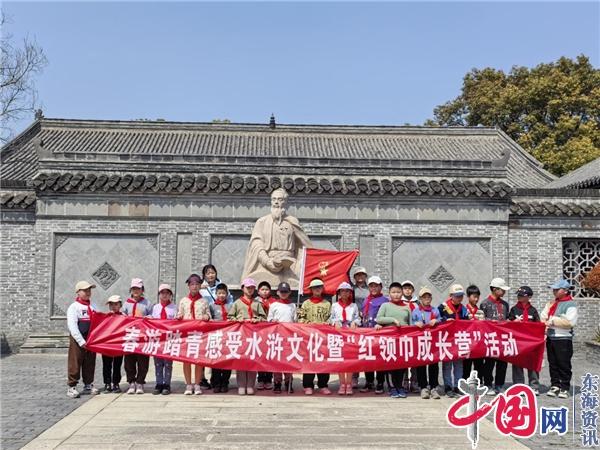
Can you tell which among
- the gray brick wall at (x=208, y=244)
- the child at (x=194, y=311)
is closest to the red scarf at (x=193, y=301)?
the child at (x=194, y=311)

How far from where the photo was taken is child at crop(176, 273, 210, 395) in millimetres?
9031

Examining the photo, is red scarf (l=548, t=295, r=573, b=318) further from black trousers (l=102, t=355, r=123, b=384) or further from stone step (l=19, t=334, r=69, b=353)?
stone step (l=19, t=334, r=69, b=353)

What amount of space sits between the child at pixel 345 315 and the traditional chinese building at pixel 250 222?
6.87 m

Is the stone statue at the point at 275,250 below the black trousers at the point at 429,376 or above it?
above

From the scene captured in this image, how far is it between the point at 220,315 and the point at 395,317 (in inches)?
98.4

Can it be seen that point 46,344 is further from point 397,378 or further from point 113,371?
point 397,378

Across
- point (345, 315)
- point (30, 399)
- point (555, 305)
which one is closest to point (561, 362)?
point (555, 305)

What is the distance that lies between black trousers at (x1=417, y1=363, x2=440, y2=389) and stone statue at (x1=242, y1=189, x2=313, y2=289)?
3.11m

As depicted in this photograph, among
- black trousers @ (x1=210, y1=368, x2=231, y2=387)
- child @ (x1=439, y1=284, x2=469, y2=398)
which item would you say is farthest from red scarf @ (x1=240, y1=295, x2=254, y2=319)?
child @ (x1=439, y1=284, x2=469, y2=398)

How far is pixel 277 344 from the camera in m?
8.88

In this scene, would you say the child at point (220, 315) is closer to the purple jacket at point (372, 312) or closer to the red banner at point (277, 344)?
the red banner at point (277, 344)

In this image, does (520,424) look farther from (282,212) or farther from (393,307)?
(282,212)

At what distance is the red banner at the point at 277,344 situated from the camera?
884 centimetres

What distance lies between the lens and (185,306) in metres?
9.19
